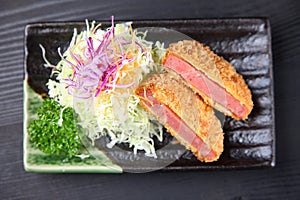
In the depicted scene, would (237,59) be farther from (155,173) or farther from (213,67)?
(155,173)

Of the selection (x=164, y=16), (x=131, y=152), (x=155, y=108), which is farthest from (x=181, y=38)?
(x=131, y=152)

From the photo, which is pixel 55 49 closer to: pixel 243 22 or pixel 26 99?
A: pixel 26 99

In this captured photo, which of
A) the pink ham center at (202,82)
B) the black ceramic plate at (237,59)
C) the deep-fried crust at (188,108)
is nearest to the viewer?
the deep-fried crust at (188,108)

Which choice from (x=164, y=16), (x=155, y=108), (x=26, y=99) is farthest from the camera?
(x=164, y=16)

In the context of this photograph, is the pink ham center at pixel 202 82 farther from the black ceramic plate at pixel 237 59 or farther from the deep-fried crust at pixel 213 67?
the black ceramic plate at pixel 237 59

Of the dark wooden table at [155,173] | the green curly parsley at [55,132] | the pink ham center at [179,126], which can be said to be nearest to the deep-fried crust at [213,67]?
the pink ham center at [179,126]

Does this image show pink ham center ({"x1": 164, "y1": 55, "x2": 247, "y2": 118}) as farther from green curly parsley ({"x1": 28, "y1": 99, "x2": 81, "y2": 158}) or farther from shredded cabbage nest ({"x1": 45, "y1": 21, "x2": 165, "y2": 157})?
green curly parsley ({"x1": 28, "y1": 99, "x2": 81, "y2": 158})
